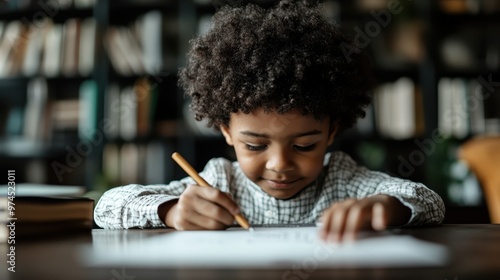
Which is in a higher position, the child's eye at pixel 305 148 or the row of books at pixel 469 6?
the row of books at pixel 469 6

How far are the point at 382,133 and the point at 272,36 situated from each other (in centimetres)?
173

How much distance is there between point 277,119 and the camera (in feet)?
3.40

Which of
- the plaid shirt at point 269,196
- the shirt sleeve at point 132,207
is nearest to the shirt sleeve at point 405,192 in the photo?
the plaid shirt at point 269,196

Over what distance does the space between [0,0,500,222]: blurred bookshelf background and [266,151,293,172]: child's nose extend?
5.38 ft

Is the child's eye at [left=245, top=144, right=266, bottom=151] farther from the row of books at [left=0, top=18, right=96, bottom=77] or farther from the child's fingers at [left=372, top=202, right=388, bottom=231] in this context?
the row of books at [left=0, top=18, right=96, bottom=77]

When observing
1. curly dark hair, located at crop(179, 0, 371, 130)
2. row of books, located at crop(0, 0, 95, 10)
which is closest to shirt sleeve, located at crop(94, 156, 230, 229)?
curly dark hair, located at crop(179, 0, 371, 130)

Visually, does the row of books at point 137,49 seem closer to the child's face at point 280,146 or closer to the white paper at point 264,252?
the child's face at point 280,146

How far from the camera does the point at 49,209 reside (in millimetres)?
698

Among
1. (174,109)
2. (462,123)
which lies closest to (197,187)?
(174,109)

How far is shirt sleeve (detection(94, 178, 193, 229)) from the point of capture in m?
1.00

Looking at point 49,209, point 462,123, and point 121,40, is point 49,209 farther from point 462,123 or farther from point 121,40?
point 462,123

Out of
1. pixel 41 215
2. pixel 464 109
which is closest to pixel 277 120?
pixel 41 215

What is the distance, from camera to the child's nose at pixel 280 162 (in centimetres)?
101

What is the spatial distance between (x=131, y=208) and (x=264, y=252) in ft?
1.80
